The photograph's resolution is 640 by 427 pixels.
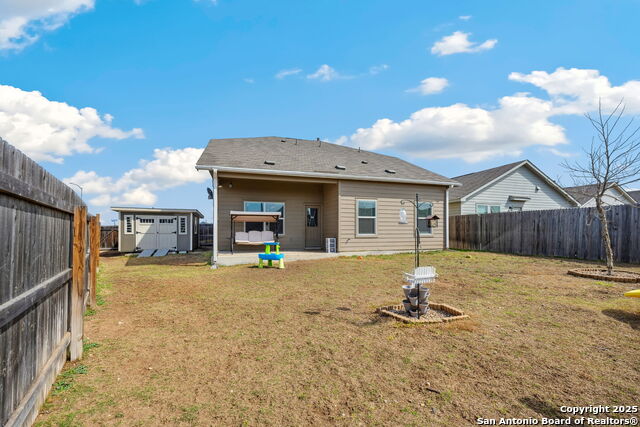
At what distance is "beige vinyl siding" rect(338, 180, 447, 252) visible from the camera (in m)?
13.5

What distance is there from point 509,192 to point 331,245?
41.1ft

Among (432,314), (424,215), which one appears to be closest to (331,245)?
(424,215)

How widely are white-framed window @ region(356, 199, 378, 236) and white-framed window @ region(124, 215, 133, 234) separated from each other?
1249 centimetres

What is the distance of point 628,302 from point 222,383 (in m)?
6.74

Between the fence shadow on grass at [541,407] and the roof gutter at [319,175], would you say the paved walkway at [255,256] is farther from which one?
the fence shadow on grass at [541,407]

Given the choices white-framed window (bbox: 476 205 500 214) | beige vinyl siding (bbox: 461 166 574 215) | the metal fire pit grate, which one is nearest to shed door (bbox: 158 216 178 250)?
beige vinyl siding (bbox: 461 166 574 215)

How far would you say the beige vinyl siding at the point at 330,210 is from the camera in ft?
45.0

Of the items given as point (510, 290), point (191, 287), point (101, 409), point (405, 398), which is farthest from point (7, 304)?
point (510, 290)

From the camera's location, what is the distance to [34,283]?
8.38 ft

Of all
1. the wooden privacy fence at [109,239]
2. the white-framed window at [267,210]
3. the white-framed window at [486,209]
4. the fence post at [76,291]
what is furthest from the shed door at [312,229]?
the wooden privacy fence at [109,239]

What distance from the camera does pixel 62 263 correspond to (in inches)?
136

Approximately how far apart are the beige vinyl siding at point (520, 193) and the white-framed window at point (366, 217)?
7.56m

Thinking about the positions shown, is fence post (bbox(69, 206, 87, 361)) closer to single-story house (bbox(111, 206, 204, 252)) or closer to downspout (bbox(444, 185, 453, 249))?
downspout (bbox(444, 185, 453, 249))

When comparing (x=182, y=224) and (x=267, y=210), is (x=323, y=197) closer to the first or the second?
(x=267, y=210)
